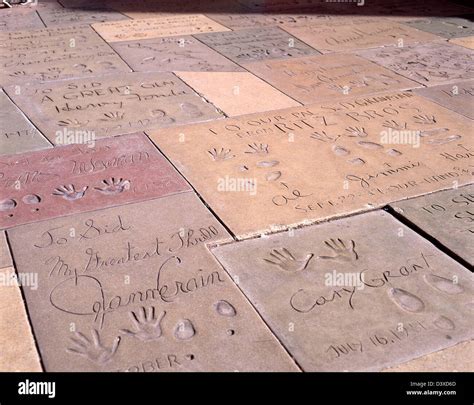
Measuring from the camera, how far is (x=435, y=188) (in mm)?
4305

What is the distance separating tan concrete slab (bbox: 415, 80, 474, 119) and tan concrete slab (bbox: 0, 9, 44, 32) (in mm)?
5197

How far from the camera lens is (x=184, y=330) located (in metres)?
2.98

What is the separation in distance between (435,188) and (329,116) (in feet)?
4.76

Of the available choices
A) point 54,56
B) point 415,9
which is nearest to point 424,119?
point 54,56

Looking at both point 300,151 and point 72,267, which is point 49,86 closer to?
point 300,151

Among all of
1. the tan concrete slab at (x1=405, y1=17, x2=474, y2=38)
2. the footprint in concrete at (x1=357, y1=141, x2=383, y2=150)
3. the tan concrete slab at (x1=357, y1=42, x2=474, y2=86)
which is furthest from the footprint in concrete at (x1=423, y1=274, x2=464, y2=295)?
the tan concrete slab at (x1=405, y1=17, x2=474, y2=38)

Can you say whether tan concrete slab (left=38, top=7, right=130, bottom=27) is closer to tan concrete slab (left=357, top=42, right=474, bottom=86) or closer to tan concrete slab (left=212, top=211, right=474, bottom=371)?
tan concrete slab (left=357, top=42, right=474, bottom=86)

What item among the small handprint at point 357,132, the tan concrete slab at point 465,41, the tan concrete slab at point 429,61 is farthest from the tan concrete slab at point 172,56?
the tan concrete slab at point 465,41

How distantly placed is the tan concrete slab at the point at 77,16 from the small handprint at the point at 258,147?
470 centimetres

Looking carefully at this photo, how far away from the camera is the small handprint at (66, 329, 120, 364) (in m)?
2.80

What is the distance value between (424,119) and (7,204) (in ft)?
11.4

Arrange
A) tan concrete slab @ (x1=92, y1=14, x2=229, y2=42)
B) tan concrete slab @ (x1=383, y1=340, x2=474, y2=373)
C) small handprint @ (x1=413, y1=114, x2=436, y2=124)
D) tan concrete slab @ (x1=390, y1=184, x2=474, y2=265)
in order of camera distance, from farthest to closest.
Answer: tan concrete slab @ (x1=92, y1=14, x2=229, y2=42) → small handprint @ (x1=413, y1=114, x2=436, y2=124) → tan concrete slab @ (x1=390, y1=184, x2=474, y2=265) → tan concrete slab @ (x1=383, y1=340, x2=474, y2=373)
